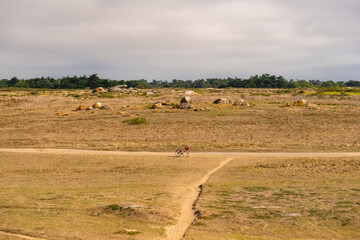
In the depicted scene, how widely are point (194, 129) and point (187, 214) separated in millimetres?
33866

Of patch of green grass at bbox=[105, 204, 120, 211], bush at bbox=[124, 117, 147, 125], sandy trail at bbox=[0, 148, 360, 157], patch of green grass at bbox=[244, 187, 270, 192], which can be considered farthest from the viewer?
bush at bbox=[124, 117, 147, 125]

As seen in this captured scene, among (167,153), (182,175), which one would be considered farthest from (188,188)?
(167,153)

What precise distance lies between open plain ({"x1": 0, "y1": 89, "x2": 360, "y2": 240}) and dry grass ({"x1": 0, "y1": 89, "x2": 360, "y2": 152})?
0.16 m

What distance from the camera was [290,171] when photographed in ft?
104

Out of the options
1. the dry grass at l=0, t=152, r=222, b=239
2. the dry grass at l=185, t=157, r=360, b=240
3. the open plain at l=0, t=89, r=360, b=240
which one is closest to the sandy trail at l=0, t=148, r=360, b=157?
the open plain at l=0, t=89, r=360, b=240

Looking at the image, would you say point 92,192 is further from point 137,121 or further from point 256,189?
point 137,121

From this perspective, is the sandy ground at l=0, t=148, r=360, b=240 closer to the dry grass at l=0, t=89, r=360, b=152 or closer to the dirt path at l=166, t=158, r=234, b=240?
the dirt path at l=166, t=158, r=234, b=240

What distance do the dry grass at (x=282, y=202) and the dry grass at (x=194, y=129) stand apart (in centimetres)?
1026

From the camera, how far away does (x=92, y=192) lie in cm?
2558

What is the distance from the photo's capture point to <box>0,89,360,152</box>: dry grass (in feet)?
149

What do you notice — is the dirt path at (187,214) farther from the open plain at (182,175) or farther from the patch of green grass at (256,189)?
the patch of green grass at (256,189)

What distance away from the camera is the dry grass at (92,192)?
18.0m

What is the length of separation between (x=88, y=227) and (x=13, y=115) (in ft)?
192

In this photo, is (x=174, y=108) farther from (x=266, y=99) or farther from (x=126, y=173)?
(x=126, y=173)
